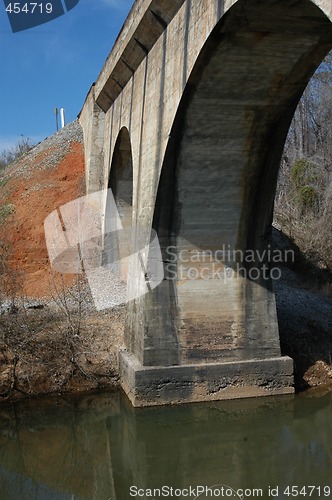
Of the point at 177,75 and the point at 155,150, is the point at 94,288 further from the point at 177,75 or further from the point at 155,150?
the point at 177,75

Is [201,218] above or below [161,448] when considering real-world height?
above

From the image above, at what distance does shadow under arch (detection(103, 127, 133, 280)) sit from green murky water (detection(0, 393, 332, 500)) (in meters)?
5.51

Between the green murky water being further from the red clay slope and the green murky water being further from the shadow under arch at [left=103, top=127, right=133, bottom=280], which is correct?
the shadow under arch at [left=103, top=127, right=133, bottom=280]

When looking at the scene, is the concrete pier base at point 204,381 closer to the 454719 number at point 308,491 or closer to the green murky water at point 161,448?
the green murky water at point 161,448

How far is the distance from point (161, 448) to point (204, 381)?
1.45 metres

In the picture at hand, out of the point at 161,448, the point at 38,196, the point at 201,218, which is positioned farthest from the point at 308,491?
the point at 38,196

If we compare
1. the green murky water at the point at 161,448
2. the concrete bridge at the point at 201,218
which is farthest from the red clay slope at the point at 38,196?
the green murky water at the point at 161,448

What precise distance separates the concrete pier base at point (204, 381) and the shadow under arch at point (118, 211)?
17.0 ft

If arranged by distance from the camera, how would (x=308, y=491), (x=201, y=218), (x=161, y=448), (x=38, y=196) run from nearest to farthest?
(x=308, y=491) → (x=161, y=448) → (x=201, y=218) → (x=38, y=196)

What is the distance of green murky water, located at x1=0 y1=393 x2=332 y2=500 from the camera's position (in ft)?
19.8

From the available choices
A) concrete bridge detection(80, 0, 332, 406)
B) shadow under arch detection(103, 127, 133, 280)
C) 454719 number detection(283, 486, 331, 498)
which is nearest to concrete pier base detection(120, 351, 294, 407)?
concrete bridge detection(80, 0, 332, 406)

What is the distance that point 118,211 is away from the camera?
44.8 feet

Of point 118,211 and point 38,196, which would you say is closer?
point 118,211

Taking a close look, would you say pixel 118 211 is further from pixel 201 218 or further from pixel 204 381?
pixel 204 381
